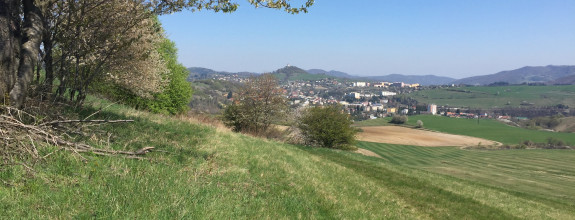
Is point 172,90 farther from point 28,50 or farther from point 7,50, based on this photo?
point 7,50

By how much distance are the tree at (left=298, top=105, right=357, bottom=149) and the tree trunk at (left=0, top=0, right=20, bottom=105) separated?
131ft

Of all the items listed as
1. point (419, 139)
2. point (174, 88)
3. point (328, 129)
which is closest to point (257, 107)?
point (328, 129)

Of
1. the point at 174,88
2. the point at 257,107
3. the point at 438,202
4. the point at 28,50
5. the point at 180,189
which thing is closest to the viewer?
the point at 180,189

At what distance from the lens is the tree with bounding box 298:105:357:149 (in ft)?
150

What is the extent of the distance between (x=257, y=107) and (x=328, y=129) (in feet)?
33.9

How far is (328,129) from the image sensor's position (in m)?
45.7

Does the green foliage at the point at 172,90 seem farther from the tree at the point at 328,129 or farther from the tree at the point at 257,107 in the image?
the tree at the point at 328,129

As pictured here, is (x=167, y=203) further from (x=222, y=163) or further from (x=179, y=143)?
(x=179, y=143)

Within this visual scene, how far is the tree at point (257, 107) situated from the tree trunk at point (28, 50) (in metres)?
36.2

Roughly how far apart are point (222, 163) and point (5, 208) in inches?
199

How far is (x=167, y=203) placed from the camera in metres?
4.75

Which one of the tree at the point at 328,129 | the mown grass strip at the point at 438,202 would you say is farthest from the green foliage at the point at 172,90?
the mown grass strip at the point at 438,202

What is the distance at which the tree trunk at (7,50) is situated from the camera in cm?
667

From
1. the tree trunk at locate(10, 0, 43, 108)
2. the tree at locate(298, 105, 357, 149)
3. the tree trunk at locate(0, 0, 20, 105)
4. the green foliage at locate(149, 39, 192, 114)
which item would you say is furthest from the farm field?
the tree trunk at locate(0, 0, 20, 105)
